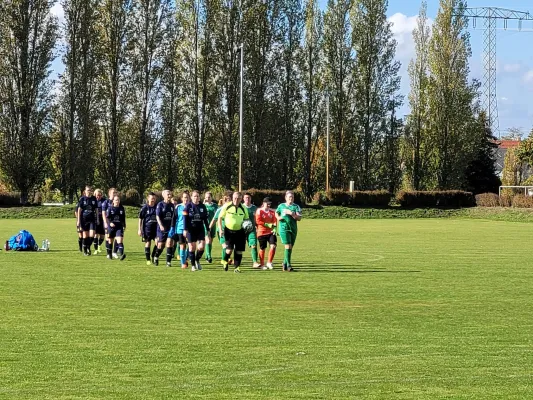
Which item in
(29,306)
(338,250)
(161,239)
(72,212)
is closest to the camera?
(29,306)

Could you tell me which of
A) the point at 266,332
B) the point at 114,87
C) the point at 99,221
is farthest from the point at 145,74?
the point at 266,332

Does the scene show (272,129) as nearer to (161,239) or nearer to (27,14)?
(27,14)

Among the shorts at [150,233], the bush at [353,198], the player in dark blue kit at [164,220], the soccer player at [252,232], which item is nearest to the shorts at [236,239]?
the soccer player at [252,232]

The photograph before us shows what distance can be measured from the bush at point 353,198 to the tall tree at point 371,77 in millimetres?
10118

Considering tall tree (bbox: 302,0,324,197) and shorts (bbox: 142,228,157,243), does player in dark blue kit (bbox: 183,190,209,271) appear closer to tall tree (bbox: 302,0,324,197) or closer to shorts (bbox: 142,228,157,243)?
shorts (bbox: 142,228,157,243)

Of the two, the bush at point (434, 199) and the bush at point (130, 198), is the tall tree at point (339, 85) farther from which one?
the bush at point (130, 198)

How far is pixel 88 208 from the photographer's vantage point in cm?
2658

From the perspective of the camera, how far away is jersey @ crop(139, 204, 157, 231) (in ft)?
78.3

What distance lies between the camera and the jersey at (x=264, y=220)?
2270 cm

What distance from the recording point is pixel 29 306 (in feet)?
47.0

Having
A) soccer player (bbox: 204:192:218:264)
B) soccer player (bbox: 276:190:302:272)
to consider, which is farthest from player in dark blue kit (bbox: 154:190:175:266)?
soccer player (bbox: 276:190:302:272)

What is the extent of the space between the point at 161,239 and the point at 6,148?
143 feet

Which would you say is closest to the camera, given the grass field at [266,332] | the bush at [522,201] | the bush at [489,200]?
the grass field at [266,332]

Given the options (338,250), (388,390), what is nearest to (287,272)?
(338,250)
